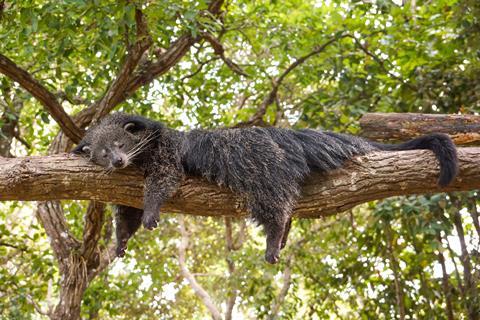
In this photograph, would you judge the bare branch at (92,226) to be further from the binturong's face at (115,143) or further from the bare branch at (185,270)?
the bare branch at (185,270)

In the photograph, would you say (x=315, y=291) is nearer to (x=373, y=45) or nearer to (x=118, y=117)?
(x=373, y=45)

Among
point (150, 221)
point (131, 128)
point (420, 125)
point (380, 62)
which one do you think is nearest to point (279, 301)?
point (380, 62)

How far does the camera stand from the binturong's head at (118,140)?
330cm

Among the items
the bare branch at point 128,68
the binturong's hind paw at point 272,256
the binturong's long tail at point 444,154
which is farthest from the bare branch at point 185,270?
the binturong's long tail at point 444,154

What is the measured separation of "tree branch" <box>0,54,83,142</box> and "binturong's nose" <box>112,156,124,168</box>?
1.27 meters

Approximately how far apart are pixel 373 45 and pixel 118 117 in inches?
131

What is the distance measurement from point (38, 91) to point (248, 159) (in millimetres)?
1902

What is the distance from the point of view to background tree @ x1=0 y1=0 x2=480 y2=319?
447 cm

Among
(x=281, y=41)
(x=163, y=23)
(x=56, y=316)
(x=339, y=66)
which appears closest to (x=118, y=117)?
(x=163, y=23)

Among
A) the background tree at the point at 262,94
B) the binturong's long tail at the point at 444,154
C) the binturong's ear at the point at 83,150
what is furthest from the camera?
the background tree at the point at 262,94

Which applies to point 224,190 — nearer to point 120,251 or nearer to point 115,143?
point 115,143

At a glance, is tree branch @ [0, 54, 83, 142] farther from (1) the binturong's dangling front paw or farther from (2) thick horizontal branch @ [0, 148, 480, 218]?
(1) the binturong's dangling front paw

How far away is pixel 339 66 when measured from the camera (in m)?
6.05

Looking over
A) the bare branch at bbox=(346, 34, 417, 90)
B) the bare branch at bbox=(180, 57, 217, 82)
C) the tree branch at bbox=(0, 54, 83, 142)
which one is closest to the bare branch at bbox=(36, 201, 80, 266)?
the tree branch at bbox=(0, 54, 83, 142)
